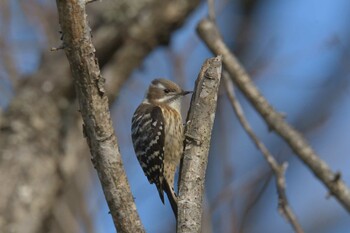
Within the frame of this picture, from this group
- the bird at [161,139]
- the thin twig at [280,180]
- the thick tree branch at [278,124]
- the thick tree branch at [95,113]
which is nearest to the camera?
the thick tree branch at [95,113]

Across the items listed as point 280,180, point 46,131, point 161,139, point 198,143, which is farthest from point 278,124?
point 46,131

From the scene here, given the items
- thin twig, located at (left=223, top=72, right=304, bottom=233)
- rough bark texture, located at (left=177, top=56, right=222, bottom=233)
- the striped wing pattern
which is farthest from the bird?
rough bark texture, located at (left=177, top=56, right=222, bottom=233)

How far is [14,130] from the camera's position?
7418 mm

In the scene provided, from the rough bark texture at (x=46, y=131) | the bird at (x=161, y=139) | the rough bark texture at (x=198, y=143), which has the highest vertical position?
the rough bark texture at (x=46, y=131)

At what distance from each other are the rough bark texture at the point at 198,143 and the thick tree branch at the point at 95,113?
0.29 m

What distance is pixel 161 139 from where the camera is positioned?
5.48m

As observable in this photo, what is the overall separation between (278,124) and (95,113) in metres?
1.96

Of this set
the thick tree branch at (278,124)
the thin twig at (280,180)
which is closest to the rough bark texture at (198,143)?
the thin twig at (280,180)

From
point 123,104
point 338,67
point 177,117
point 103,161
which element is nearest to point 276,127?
point 177,117

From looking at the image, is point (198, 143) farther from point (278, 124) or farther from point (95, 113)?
point (278, 124)

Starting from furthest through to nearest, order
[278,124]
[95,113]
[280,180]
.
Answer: [278,124] → [280,180] → [95,113]

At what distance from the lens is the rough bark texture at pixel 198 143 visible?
3639mm

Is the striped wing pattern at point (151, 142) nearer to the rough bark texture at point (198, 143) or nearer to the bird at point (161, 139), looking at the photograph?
the bird at point (161, 139)

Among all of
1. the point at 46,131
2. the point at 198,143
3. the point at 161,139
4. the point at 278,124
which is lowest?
the point at 198,143
